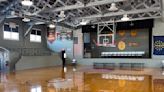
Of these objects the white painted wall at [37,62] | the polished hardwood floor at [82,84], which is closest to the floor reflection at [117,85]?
the polished hardwood floor at [82,84]

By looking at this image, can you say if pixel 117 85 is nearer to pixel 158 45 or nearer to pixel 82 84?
pixel 82 84

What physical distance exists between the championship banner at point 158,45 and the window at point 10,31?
1029 cm

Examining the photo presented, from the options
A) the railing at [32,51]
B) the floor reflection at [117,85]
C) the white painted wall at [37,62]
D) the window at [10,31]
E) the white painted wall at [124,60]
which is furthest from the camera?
the white painted wall at [124,60]

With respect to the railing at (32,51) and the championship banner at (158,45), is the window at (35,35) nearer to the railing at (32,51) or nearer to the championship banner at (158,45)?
the railing at (32,51)

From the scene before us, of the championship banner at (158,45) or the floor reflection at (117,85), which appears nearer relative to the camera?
the floor reflection at (117,85)

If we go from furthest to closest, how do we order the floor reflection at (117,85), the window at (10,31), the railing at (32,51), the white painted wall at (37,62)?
the railing at (32,51), the window at (10,31), the white painted wall at (37,62), the floor reflection at (117,85)

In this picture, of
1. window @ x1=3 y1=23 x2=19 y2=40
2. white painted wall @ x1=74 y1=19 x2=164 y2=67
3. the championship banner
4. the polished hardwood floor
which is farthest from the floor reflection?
window @ x1=3 y1=23 x2=19 y2=40

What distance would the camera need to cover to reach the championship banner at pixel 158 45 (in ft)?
48.9

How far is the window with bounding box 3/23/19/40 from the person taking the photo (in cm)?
1390

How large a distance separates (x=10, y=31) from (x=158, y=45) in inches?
426

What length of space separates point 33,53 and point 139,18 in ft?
28.0

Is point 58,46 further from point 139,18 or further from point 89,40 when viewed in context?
point 139,18

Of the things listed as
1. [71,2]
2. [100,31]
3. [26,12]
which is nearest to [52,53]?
[100,31]

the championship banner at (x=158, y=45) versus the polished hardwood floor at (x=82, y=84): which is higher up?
the championship banner at (x=158, y=45)
